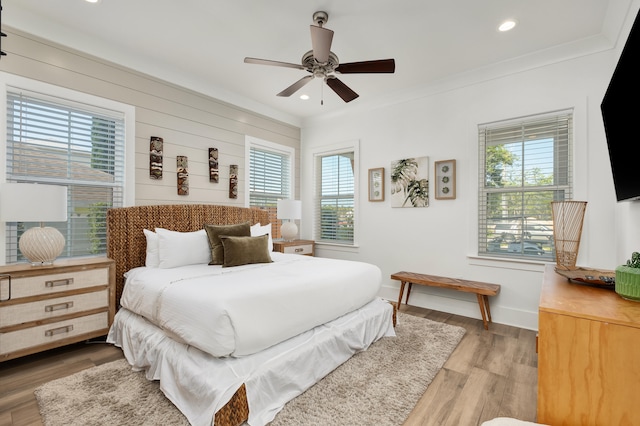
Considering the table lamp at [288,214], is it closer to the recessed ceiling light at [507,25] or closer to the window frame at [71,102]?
the window frame at [71,102]

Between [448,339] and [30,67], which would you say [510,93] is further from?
[30,67]

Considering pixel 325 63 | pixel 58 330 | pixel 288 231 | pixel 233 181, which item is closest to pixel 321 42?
pixel 325 63

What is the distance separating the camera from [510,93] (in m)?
3.42

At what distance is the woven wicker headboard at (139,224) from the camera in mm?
3037

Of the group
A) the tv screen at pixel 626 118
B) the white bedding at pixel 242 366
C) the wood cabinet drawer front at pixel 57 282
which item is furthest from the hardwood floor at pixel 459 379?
the tv screen at pixel 626 118

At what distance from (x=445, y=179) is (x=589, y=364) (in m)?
2.89

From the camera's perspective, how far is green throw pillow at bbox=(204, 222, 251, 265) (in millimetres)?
3164

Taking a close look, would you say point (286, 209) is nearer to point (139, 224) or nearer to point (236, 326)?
point (139, 224)

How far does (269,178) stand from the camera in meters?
4.95

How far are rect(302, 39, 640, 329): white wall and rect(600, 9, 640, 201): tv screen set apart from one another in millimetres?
410

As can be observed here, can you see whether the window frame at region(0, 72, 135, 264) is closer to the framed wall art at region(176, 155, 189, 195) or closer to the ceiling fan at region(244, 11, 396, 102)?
the framed wall art at region(176, 155, 189, 195)

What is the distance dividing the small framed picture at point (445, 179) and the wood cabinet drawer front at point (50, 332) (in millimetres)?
3797

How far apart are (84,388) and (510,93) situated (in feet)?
15.3

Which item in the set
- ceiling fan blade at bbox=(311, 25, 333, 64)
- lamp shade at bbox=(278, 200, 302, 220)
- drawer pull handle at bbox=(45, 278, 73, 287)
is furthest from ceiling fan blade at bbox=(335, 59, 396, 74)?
drawer pull handle at bbox=(45, 278, 73, 287)
